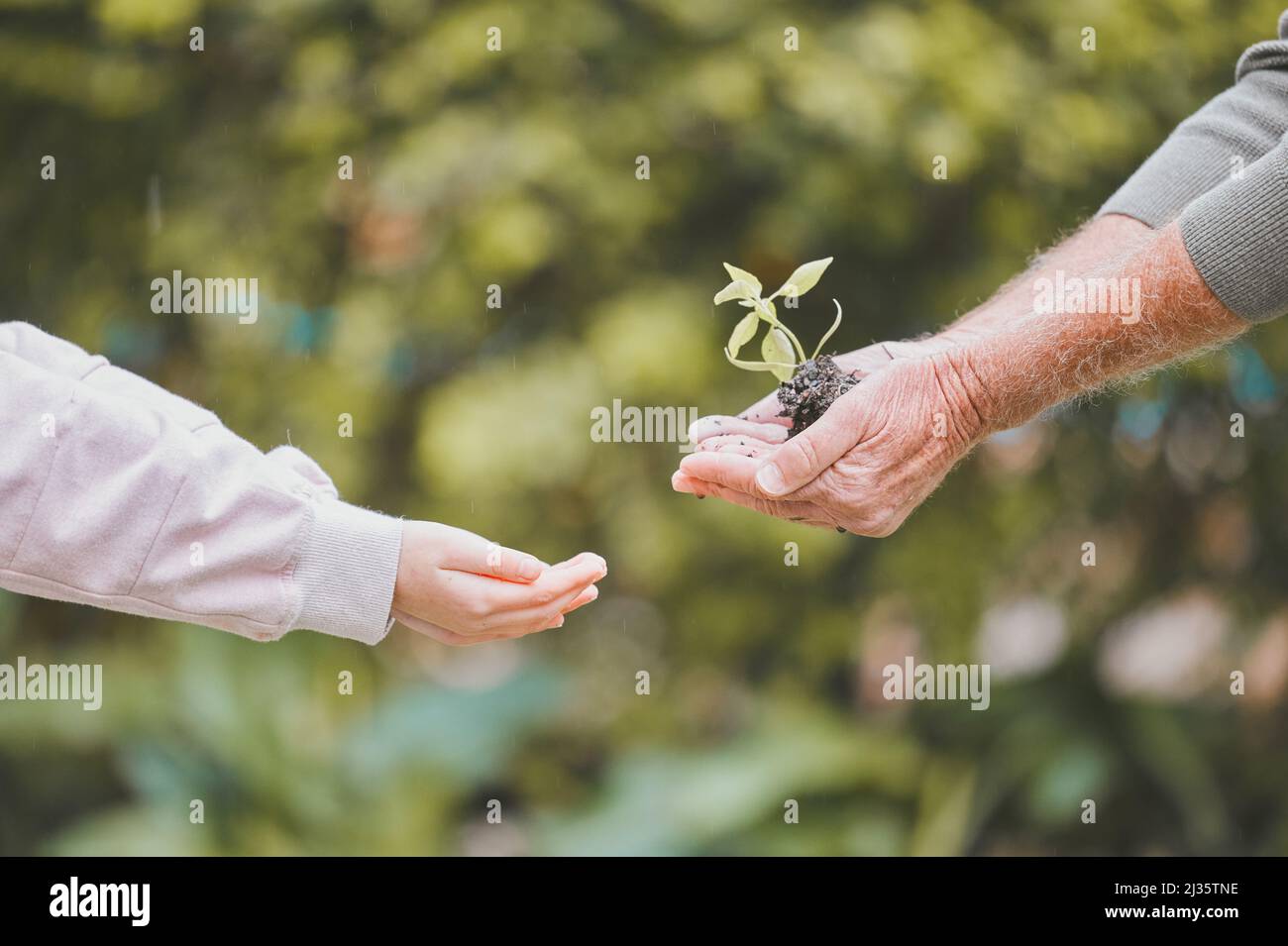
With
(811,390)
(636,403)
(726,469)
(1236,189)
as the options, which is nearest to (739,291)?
(811,390)

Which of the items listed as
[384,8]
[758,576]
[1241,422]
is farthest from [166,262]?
[1241,422]

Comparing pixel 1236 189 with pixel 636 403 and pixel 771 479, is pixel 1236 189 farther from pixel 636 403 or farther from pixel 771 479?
pixel 636 403

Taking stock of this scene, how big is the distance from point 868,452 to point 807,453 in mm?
109

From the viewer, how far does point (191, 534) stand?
→ 64.8 inches

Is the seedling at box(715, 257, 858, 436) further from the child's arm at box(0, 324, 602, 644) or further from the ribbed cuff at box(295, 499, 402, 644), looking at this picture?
the ribbed cuff at box(295, 499, 402, 644)

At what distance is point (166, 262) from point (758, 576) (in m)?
2.31

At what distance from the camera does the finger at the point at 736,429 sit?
2072 mm

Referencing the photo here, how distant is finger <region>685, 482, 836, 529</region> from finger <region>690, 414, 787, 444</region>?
10cm

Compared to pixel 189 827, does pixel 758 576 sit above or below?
above

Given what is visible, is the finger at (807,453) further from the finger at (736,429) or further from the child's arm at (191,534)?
the child's arm at (191,534)

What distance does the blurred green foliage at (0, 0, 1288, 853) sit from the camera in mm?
3764

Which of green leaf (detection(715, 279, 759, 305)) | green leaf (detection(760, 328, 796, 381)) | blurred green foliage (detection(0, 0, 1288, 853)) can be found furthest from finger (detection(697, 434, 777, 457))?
blurred green foliage (detection(0, 0, 1288, 853))

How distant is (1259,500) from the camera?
4199 mm

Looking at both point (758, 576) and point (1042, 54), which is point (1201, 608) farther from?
point (1042, 54)
